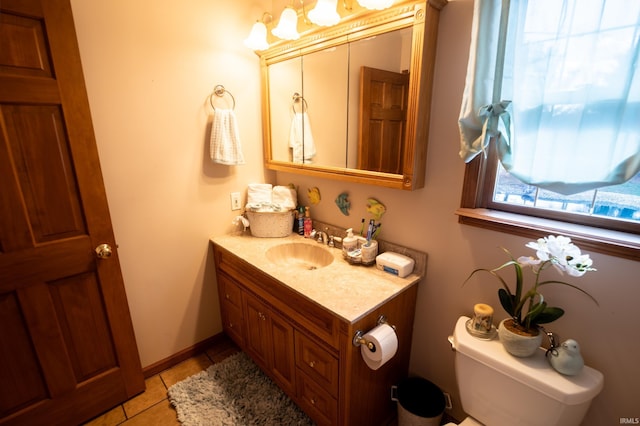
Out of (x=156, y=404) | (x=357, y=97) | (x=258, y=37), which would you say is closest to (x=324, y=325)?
(x=357, y=97)

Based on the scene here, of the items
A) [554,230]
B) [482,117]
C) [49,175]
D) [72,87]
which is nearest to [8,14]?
[72,87]

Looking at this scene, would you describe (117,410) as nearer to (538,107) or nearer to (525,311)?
(525,311)

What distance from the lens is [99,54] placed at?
136cm

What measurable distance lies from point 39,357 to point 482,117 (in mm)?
2125

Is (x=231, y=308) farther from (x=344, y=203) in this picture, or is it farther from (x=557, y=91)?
(x=557, y=91)

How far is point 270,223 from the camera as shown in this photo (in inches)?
73.7

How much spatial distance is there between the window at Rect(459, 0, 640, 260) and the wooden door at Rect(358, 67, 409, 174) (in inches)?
10.9

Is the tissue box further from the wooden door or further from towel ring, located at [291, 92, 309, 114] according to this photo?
towel ring, located at [291, 92, 309, 114]

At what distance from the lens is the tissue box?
53.9 inches

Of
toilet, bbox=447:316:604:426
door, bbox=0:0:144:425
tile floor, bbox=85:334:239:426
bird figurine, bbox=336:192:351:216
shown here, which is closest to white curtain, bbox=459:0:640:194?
toilet, bbox=447:316:604:426

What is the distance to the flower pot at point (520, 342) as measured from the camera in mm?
987

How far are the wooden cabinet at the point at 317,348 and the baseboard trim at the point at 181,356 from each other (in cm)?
43

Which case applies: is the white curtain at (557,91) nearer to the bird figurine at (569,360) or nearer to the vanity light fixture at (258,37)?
the bird figurine at (569,360)

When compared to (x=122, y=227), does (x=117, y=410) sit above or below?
→ below
